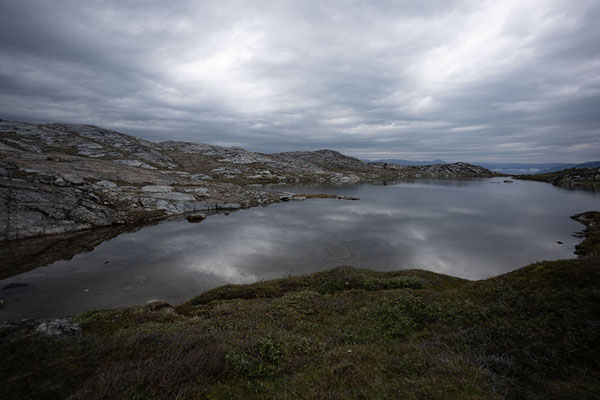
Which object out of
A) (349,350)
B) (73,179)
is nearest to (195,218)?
(73,179)

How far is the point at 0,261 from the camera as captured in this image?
24875mm

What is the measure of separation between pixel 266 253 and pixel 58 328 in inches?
809

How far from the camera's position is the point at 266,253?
30.3m

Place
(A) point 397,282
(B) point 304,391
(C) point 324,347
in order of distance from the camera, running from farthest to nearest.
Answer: (A) point 397,282 → (C) point 324,347 → (B) point 304,391

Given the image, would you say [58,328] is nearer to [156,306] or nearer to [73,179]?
[156,306]

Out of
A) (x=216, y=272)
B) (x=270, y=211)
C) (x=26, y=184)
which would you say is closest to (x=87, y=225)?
(x=26, y=184)

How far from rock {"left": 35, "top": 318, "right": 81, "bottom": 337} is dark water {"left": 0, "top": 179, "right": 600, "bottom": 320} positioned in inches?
286

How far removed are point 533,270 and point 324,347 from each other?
14611mm

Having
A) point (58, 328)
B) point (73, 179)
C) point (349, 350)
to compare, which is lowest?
point (58, 328)

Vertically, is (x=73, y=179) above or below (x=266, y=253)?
above

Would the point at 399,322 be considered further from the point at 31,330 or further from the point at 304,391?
the point at 31,330

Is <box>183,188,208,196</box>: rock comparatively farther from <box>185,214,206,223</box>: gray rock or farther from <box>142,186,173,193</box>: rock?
<box>185,214,206,223</box>: gray rock

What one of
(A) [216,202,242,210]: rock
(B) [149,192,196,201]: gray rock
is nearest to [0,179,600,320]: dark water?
(A) [216,202,242,210]: rock

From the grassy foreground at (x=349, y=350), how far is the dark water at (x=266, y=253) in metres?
8.26
